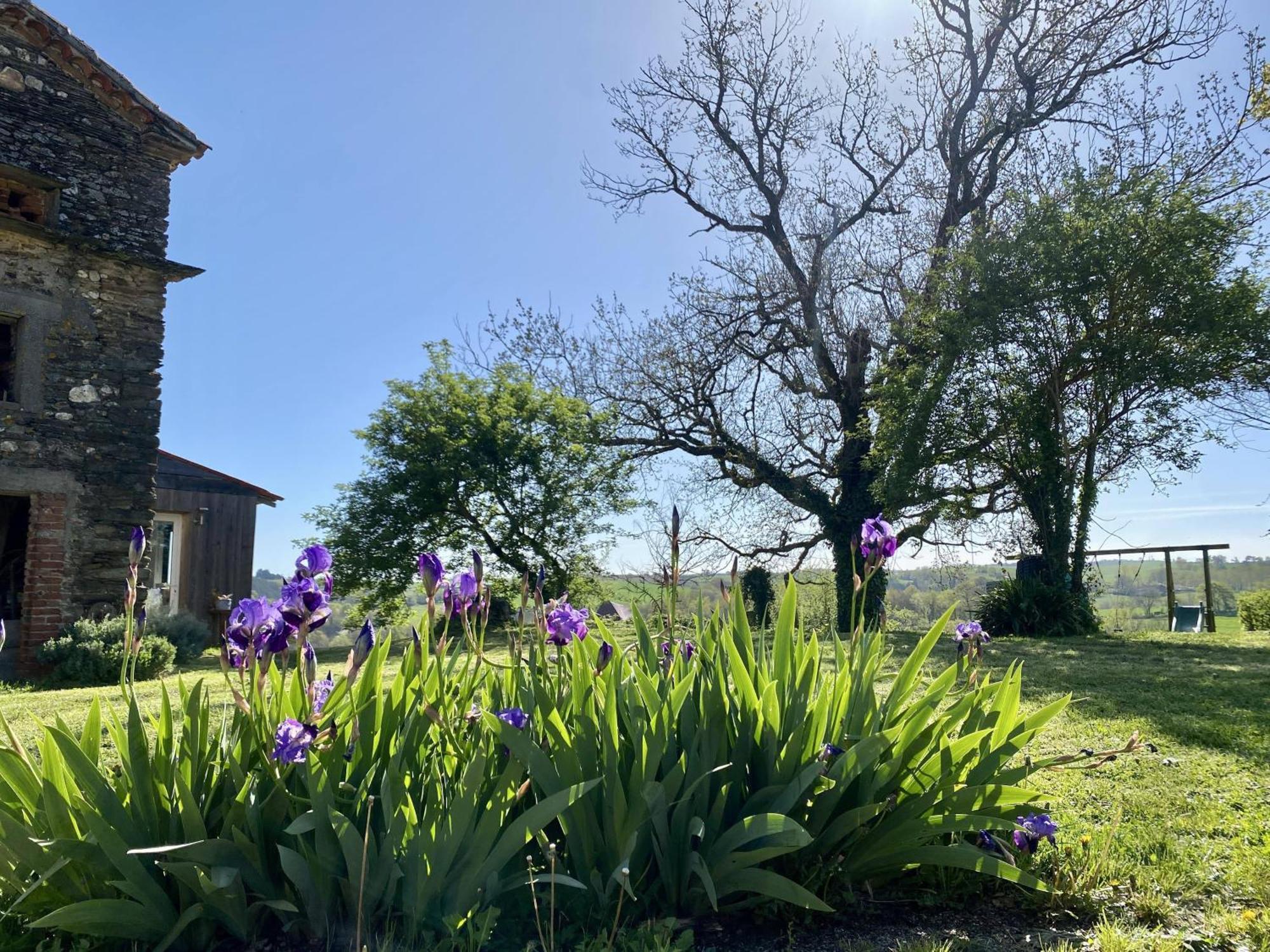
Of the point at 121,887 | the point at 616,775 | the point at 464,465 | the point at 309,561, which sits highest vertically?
the point at 464,465

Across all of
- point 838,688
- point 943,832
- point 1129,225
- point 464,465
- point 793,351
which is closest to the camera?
point 943,832

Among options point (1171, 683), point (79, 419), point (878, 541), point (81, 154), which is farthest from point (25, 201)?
point (1171, 683)

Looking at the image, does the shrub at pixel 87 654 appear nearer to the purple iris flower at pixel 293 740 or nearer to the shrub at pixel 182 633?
the shrub at pixel 182 633

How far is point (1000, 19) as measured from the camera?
1526 centimetres

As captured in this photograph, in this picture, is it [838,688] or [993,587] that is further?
[993,587]

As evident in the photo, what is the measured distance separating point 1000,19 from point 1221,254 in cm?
711

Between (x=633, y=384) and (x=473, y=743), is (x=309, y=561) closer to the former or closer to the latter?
(x=473, y=743)

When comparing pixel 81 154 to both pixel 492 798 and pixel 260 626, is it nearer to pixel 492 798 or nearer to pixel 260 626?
pixel 260 626

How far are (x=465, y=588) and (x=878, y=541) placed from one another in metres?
1.28

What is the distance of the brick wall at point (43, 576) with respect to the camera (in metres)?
9.22

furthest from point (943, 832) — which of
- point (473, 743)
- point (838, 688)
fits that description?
point (473, 743)

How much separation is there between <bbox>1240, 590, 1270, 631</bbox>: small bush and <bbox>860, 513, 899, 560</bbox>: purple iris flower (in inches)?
530

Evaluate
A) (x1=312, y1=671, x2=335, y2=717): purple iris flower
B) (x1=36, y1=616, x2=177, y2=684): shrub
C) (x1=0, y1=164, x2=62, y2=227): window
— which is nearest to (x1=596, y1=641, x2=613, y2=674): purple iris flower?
(x1=312, y1=671, x2=335, y2=717): purple iris flower

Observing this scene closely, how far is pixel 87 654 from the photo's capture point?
29.2ft
